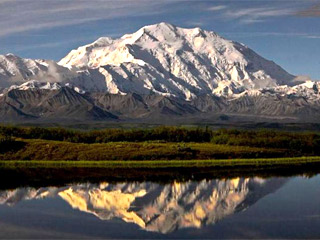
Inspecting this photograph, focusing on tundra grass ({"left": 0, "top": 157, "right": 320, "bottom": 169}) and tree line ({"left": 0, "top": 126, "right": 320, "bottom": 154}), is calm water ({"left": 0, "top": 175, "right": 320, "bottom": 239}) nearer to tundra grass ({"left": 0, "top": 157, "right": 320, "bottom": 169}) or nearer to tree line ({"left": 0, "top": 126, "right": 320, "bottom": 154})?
tundra grass ({"left": 0, "top": 157, "right": 320, "bottom": 169})

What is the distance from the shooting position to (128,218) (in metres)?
55.9

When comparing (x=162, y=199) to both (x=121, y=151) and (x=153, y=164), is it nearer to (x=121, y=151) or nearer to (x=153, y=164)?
(x=153, y=164)

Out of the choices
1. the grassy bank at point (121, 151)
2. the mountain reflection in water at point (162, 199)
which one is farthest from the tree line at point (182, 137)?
the mountain reflection in water at point (162, 199)

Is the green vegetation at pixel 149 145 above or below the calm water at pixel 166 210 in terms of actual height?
below

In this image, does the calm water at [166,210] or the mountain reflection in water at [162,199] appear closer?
the calm water at [166,210]

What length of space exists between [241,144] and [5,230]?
3571 inches

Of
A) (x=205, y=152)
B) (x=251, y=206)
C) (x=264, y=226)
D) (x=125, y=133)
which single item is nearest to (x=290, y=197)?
(x=251, y=206)

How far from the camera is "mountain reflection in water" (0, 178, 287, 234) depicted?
183 feet

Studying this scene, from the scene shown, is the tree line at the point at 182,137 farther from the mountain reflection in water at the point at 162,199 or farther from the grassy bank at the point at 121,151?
the mountain reflection in water at the point at 162,199

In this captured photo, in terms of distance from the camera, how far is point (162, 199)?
6750cm

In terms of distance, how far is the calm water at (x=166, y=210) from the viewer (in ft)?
162

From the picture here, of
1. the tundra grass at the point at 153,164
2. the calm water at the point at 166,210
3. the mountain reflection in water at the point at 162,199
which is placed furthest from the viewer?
the tundra grass at the point at 153,164

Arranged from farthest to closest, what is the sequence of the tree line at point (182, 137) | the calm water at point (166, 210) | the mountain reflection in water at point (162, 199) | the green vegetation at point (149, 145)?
the tree line at point (182, 137)
the green vegetation at point (149, 145)
the mountain reflection in water at point (162, 199)
the calm water at point (166, 210)

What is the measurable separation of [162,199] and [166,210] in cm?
726
